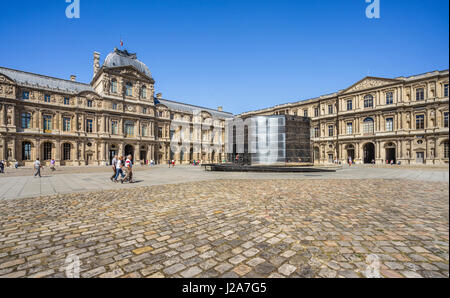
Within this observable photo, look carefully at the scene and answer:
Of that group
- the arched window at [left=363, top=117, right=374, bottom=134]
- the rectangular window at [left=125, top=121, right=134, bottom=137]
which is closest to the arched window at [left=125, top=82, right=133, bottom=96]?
the rectangular window at [left=125, top=121, right=134, bottom=137]

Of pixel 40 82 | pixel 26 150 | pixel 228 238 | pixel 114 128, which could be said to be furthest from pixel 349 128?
pixel 40 82

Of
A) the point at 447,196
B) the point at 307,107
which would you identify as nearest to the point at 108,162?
the point at 447,196

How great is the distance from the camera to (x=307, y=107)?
1989 inches

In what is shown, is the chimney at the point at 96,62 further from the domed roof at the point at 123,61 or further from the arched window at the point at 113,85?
the arched window at the point at 113,85

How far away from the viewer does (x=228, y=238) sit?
368cm

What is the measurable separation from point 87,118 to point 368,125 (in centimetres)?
5394

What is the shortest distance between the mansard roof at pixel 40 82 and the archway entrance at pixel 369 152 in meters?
57.3

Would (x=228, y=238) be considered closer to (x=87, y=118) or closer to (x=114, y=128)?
(x=114, y=128)

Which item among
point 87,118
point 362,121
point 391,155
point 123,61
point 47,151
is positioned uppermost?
point 123,61

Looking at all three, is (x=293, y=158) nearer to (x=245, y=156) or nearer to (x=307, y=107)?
(x=245, y=156)

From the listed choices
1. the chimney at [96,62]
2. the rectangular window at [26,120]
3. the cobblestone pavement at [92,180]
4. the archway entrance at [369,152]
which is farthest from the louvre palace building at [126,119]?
the cobblestone pavement at [92,180]

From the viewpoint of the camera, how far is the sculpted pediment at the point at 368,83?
36.6 meters
